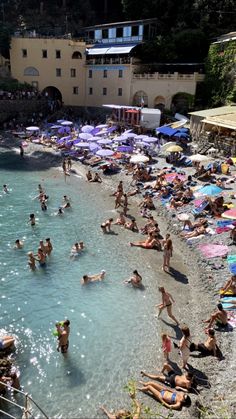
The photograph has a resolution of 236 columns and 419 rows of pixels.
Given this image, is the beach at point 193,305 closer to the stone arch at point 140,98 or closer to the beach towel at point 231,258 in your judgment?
the beach towel at point 231,258

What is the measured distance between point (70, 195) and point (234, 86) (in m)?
19.1

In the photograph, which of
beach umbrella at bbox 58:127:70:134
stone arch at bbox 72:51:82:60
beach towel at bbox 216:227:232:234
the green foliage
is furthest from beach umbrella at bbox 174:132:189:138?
stone arch at bbox 72:51:82:60

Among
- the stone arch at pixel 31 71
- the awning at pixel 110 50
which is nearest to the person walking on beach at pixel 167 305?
the awning at pixel 110 50

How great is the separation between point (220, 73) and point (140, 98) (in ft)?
32.3

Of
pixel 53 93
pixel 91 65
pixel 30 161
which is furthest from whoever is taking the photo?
pixel 53 93

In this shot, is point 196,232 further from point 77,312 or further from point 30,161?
point 30,161

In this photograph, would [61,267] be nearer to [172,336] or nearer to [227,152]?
[172,336]

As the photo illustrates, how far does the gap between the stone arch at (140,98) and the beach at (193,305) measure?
2149cm

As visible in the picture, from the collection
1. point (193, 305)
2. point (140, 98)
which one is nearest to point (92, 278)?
point (193, 305)

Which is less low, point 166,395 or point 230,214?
point 230,214

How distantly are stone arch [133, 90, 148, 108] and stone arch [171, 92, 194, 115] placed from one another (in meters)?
3.51

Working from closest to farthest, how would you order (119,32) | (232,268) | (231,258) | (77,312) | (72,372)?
(72,372) < (77,312) < (232,268) < (231,258) < (119,32)

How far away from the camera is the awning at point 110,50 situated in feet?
146

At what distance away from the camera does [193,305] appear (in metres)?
14.9
